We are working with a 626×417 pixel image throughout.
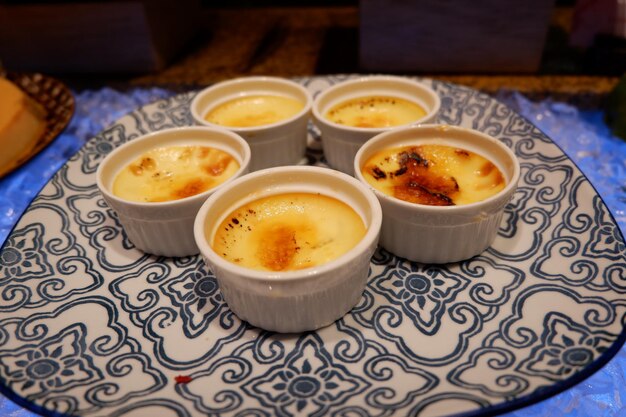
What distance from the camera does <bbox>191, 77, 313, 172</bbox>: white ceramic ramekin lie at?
2199 millimetres

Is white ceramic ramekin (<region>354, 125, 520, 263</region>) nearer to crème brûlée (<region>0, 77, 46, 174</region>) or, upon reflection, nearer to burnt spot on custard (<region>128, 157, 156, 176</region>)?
burnt spot on custard (<region>128, 157, 156, 176</region>)

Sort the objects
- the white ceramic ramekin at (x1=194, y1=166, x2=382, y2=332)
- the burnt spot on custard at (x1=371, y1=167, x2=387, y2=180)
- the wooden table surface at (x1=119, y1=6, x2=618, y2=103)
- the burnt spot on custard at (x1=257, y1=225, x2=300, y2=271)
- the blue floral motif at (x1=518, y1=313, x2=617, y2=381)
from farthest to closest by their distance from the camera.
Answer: the wooden table surface at (x1=119, y1=6, x2=618, y2=103) → the burnt spot on custard at (x1=371, y1=167, x2=387, y2=180) → the burnt spot on custard at (x1=257, y1=225, x2=300, y2=271) → the white ceramic ramekin at (x1=194, y1=166, x2=382, y2=332) → the blue floral motif at (x1=518, y1=313, x2=617, y2=381)

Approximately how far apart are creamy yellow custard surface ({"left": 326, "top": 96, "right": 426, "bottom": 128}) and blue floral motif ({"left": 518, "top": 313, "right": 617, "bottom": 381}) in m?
1.18

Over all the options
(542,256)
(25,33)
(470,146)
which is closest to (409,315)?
(542,256)

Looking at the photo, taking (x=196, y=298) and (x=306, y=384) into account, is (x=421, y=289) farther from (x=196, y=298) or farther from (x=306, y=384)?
(x=196, y=298)

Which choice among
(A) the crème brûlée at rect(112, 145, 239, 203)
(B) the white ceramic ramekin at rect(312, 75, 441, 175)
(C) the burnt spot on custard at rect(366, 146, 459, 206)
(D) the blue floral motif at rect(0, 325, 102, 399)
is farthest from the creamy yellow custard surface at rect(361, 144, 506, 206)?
(D) the blue floral motif at rect(0, 325, 102, 399)

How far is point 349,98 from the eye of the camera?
2520 mm

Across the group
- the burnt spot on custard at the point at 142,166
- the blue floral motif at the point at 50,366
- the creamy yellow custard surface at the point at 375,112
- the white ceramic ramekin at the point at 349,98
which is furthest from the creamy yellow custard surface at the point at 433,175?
the blue floral motif at the point at 50,366

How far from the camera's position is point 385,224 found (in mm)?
1789

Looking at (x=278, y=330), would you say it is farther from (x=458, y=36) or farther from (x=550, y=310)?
(x=458, y=36)

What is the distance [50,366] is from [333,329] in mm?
820

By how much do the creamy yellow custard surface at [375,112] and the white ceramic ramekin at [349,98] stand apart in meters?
0.03

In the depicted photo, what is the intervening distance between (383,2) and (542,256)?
1.80 metres

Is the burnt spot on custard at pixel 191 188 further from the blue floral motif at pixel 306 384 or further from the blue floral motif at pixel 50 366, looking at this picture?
the blue floral motif at pixel 306 384
